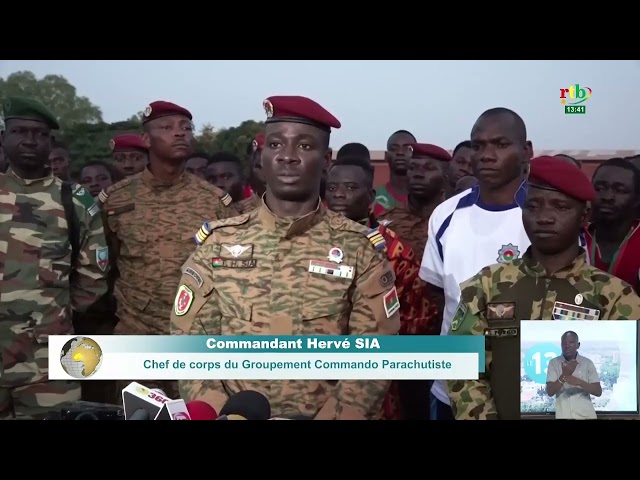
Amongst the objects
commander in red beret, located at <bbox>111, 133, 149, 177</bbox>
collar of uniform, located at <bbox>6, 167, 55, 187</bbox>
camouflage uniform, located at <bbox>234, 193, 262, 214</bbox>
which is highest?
commander in red beret, located at <bbox>111, 133, 149, 177</bbox>

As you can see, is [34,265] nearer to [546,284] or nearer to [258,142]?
[258,142]

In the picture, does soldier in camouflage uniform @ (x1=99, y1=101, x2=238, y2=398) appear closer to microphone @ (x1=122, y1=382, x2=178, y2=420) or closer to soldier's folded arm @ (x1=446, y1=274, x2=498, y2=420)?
microphone @ (x1=122, y1=382, x2=178, y2=420)

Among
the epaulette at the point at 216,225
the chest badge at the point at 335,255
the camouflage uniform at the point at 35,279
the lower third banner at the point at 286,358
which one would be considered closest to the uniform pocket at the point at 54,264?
the camouflage uniform at the point at 35,279

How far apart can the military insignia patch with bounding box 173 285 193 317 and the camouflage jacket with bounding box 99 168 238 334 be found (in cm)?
16

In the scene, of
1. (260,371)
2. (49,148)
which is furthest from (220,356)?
(49,148)

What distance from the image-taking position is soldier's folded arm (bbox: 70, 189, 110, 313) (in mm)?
5391

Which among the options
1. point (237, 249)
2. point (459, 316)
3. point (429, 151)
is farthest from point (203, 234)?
point (459, 316)

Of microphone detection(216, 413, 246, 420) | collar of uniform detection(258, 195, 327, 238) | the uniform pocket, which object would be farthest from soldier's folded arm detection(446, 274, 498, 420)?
the uniform pocket

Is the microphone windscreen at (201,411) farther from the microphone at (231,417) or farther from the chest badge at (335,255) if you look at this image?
the chest badge at (335,255)

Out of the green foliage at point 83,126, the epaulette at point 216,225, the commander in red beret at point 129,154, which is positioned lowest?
the epaulette at point 216,225

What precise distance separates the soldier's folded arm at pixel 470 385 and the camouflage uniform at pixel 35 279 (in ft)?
6.61

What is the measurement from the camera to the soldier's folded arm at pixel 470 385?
517cm

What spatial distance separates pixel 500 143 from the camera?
5.33 meters

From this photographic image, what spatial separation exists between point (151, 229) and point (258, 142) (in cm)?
79
